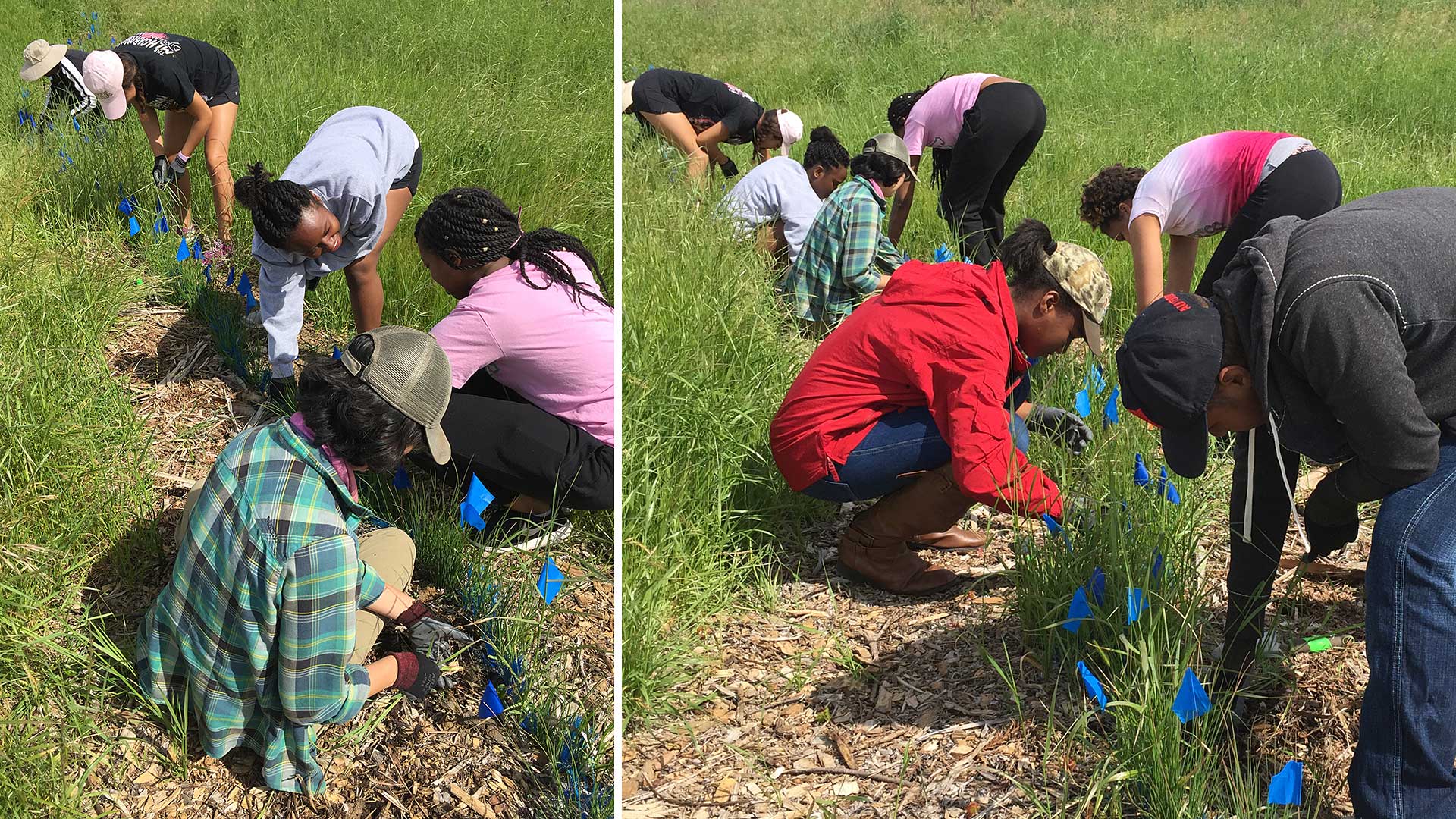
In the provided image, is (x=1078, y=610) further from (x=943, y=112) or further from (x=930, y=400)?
(x=943, y=112)

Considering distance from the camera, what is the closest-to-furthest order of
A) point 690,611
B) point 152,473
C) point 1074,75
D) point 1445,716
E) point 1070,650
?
point 1445,716 < point 1070,650 < point 690,611 < point 152,473 < point 1074,75

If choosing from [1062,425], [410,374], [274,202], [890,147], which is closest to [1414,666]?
[1062,425]

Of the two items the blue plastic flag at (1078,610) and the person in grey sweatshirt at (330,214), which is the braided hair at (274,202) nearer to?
the person in grey sweatshirt at (330,214)

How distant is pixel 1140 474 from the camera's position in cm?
240

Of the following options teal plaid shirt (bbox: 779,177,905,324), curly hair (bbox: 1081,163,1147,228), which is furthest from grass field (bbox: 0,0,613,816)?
curly hair (bbox: 1081,163,1147,228)

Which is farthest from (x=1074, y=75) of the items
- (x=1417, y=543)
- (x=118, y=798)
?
(x=118, y=798)

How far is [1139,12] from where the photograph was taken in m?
11.5

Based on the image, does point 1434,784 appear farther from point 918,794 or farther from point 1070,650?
point 918,794

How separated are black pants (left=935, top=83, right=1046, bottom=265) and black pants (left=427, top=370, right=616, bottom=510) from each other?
6.83 ft

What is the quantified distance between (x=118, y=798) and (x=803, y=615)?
5.03 ft

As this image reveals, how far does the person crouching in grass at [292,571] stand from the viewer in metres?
2.04

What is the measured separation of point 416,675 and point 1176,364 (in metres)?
1.67

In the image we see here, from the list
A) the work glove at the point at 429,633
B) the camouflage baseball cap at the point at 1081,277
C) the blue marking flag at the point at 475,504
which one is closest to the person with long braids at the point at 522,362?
the blue marking flag at the point at 475,504

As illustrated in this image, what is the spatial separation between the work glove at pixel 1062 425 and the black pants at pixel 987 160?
1217mm
